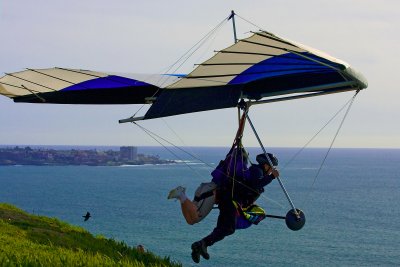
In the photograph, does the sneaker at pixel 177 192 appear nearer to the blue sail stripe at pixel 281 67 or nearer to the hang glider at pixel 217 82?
the hang glider at pixel 217 82

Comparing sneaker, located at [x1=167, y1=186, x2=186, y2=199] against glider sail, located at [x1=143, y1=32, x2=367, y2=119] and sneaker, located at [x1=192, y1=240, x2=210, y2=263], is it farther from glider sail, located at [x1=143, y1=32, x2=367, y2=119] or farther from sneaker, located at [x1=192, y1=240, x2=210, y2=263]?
glider sail, located at [x1=143, y1=32, x2=367, y2=119]

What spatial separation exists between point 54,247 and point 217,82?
5060 mm

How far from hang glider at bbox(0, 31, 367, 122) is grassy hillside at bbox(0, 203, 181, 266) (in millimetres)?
2898

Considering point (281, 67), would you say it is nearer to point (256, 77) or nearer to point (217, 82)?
point (256, 77)

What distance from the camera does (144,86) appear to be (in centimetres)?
1409

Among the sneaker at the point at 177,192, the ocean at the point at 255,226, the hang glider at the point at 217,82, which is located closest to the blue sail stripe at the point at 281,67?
the hang glider at the point at 217,82

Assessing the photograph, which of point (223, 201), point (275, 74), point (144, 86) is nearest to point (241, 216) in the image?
point (223, 201)

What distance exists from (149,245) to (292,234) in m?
28.4

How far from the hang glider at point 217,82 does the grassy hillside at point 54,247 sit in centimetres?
290

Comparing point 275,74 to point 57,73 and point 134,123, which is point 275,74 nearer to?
point 134,123

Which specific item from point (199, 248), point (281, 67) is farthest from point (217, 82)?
point (199, 248)

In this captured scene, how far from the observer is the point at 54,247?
1353 centimetres

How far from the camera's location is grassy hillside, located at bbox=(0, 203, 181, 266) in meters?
10.3

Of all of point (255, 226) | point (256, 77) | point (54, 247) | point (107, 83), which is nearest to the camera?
point (256, 77)
